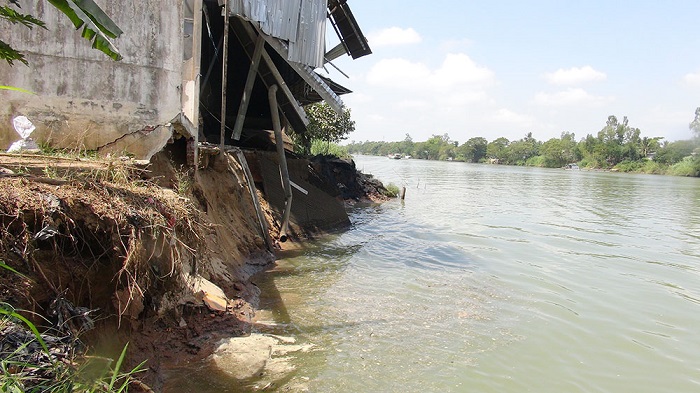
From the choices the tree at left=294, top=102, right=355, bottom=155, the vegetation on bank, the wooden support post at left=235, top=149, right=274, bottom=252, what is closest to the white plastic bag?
the wooden support post at left=235, top=149, right=274, bottom=252

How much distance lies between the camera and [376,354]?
531 centimetres

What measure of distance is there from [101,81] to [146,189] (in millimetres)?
2598

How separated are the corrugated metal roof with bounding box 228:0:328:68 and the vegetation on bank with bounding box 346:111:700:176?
65145 millimetres

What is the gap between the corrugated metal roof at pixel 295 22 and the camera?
9.15 metres

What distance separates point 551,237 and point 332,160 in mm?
10318

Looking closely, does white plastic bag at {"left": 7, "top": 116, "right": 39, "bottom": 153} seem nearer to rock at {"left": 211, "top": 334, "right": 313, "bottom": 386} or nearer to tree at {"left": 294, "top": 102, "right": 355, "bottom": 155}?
rock at {"left": 211, "top": 334, "right": 313, "bottom": 386}

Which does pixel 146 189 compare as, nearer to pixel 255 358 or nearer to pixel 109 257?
pixel 109 257

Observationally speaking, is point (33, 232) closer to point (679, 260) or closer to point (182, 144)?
point (182, 144)

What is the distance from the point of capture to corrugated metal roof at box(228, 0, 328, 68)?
9147 millimetres

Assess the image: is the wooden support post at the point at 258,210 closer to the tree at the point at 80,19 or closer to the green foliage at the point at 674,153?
the tree at the point at 80,19

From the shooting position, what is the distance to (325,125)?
2378 centimetres

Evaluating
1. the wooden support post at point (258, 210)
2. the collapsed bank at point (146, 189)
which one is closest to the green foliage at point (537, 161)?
the collapsed bank at point (146, 189)

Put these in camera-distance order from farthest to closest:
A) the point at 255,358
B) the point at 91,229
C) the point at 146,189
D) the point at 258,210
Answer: the point at 258,210 → the point at 255,358 → the point at 146,189 → the point at 91,229

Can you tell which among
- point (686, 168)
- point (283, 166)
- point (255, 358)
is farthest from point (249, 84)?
point (686, 168)
